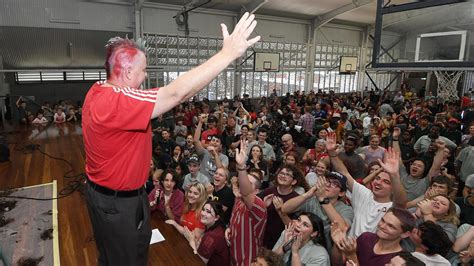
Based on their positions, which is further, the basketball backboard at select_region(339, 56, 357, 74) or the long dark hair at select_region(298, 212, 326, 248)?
the basketball backboard at select_region(339, 56, 357, 74)

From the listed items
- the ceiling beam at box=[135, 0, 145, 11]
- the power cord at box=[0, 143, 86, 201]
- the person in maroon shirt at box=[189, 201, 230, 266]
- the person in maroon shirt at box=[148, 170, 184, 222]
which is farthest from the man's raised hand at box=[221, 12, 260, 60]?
the ceiling beam at box=[135, 0, 145, 11]

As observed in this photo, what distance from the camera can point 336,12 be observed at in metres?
15.1

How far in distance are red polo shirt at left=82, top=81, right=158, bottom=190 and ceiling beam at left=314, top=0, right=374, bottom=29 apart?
14.4 meters

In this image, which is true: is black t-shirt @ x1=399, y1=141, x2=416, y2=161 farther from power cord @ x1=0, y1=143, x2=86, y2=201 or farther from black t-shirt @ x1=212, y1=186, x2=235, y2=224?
power cord @ x1=0, y1=143, x2=86, y2=201

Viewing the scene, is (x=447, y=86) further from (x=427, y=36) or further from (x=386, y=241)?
(x=386, y=241)

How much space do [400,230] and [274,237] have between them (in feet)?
4.28

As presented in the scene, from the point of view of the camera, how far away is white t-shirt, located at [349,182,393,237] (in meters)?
2.94

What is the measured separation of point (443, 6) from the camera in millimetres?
5742

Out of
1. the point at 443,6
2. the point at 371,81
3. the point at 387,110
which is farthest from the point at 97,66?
the point at 371,81

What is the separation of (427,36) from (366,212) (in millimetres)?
5701

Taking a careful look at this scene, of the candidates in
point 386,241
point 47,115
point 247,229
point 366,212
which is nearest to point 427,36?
point 366,212

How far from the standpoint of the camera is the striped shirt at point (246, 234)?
2.80 meters

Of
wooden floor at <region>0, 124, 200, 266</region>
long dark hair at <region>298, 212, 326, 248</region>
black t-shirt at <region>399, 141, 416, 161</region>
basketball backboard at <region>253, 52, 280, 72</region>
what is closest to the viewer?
long dark hair at <region>298, 212, 326, 248</region>

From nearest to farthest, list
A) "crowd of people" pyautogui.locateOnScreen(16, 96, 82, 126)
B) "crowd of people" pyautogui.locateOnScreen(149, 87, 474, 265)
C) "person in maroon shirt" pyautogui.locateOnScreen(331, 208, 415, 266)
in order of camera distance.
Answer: "person in maroon shirt" pyautogui.locateOnScreen(331, 208, 415, 266), "crowd of people" pyautogui.locateOnScreen(149, 87, 474, 265), "crowd of people" pyautogui.locateOnScreen(16, 96, 82, 126)
